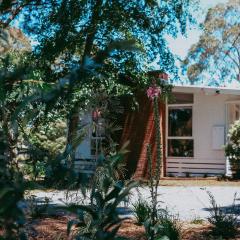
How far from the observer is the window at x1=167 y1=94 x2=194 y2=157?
66.2 feet

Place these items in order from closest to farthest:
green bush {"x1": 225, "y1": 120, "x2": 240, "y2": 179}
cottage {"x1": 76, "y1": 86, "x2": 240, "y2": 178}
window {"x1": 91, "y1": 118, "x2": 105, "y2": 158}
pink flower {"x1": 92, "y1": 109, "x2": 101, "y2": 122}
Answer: window {"x1": 91, "y1": 118, "x2": 105, "y2": 158} → pink flower {"x1": 92, "y1": 109, "x2": 101, "y2": 122} → green bush {"x1": 225, "y1": 120, "x2": 240, "y2": 179} → cottage {"x1": 76, "y1": 86, "x2": 240, "y2": 178}

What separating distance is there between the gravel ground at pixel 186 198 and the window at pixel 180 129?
497cm

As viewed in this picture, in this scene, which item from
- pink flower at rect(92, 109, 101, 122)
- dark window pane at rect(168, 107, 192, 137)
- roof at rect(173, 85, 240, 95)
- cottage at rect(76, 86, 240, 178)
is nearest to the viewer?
pink flower at rect(92, 109, 101, 122)

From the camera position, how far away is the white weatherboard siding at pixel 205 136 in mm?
19406

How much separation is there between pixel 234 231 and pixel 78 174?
5.46 metres

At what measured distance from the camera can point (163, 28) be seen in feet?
54.2

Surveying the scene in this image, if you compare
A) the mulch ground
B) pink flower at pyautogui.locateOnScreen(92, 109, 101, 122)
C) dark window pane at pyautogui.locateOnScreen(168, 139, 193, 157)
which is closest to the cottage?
dark window pane at pyautogui.locateOnScreen(168, 139, 193, 157)

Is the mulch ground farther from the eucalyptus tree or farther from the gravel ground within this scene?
the eucalyptus tree

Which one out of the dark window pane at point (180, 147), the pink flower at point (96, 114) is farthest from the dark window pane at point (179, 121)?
the pink flower at point (96, 114)

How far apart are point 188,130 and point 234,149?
2.96 metres

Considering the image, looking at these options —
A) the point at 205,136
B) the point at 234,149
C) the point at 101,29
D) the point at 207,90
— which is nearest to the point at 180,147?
the point at 205,136

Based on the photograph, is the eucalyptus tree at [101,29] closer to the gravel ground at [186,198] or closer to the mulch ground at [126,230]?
the gravel ground at [186,198]

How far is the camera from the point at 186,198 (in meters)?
12.5

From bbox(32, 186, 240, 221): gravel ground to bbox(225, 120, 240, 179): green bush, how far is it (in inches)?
105
